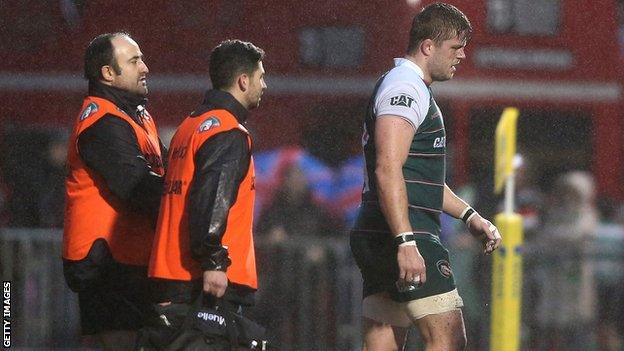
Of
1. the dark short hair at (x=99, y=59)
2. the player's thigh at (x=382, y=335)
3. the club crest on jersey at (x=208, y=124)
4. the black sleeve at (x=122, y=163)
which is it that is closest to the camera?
the club crest on jersey at (x=208, y=124)

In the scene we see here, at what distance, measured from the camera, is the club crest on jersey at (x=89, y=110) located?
17.6ft

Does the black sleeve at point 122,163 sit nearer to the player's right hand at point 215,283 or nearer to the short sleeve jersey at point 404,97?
the player's right hand at point 215,283

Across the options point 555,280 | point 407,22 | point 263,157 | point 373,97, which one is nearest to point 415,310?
point 373,97

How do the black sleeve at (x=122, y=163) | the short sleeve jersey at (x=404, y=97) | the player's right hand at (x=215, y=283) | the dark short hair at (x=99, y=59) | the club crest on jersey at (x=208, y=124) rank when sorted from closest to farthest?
the player's right hand at (x=215, y=283)
the club crest on jersey at (x=208, y=124)
the short sleeve jersey at (x=404, y=97)
the black sleeve at (x=122, y=163)
the dark short hair at (x=99, y=59)

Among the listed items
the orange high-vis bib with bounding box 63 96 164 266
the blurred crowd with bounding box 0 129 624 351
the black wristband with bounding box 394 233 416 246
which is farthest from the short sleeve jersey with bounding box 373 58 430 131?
the blurred crowd with bounding box 0 129 624 351

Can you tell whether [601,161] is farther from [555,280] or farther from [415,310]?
[415,310]

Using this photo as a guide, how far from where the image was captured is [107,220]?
17.6 feet

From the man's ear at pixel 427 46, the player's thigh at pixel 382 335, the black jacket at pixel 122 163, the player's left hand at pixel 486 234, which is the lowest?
the player's thigh at pixel 382 335

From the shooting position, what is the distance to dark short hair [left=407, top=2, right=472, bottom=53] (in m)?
5.30

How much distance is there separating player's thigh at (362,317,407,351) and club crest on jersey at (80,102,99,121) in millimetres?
1261

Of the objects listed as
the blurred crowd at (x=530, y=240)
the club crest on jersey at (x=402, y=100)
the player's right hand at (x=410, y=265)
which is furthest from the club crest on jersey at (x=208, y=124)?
the blurred crowd at (x=530, y=240)

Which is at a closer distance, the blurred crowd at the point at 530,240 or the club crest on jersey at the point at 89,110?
the club crest on jersey at the point at 89,110

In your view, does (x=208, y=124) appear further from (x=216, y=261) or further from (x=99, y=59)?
(x=99, y=59)

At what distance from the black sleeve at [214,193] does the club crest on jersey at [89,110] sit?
2.08 ft
